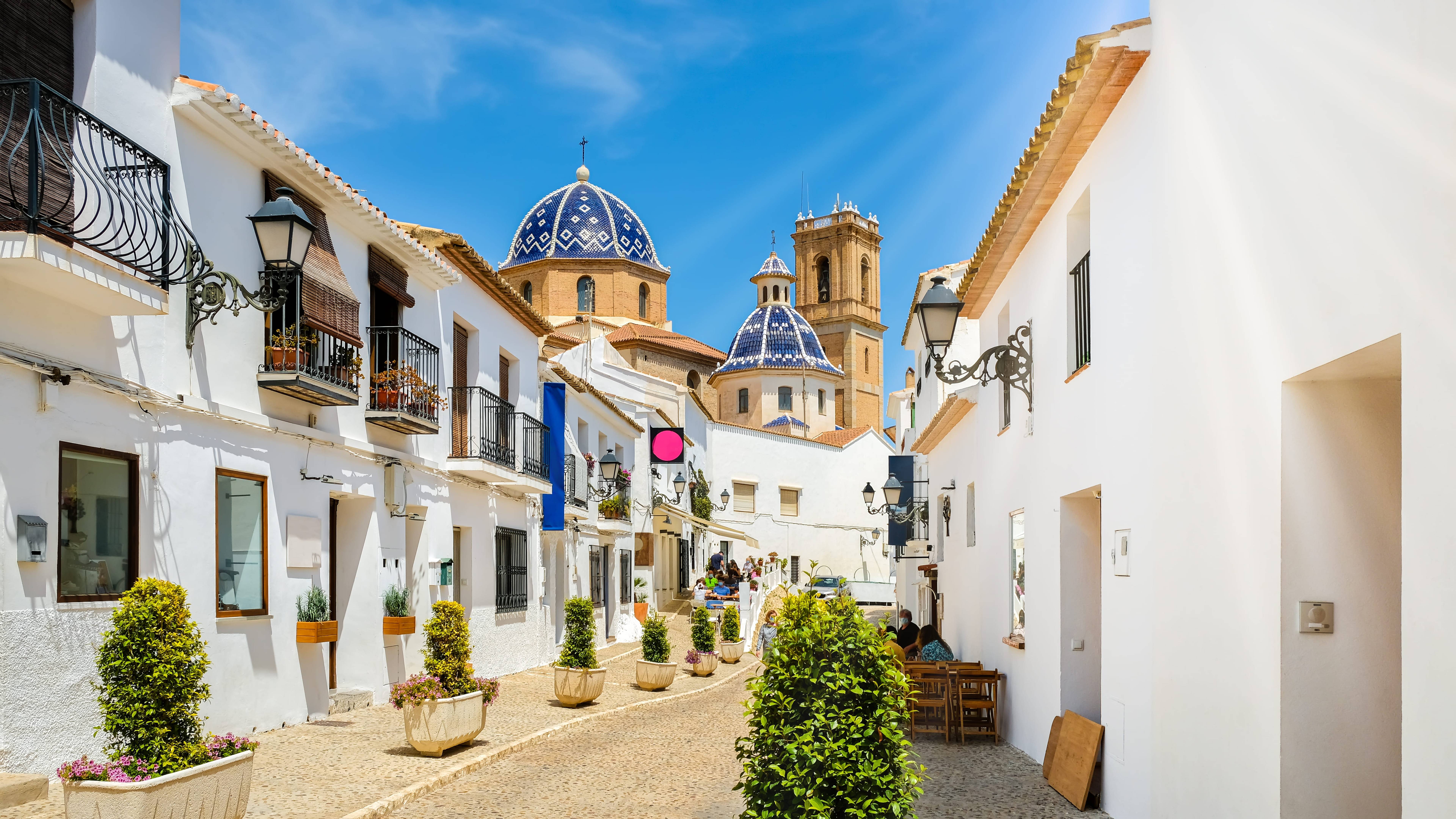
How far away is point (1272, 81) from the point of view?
16.8ft

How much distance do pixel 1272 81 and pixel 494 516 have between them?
14.1 metres

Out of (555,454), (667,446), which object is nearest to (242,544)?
(555,454)

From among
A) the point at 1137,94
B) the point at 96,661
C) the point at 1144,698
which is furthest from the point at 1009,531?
the point at 96,661

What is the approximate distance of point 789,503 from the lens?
1976 inches

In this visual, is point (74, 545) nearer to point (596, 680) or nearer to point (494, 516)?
point (596, 680)

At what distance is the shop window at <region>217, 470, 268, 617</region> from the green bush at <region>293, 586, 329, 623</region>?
0.61 meters

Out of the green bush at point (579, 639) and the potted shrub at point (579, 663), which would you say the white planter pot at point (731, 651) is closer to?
the potted shrub at point (579, 663)

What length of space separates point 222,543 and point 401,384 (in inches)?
141

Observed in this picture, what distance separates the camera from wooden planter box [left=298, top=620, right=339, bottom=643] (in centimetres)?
1123

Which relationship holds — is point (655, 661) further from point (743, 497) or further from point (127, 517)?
point (743, 497)

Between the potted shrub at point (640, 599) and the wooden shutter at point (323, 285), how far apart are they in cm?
1551

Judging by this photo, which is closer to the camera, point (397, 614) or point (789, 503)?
point (397, 614)

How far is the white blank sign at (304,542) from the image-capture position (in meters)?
11.2

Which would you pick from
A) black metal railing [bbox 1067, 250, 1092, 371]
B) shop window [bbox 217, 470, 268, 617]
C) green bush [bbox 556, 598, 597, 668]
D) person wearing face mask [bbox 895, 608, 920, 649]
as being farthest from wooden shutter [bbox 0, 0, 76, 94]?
person wearing face mask [bbox 895, 608, 920, 649]
